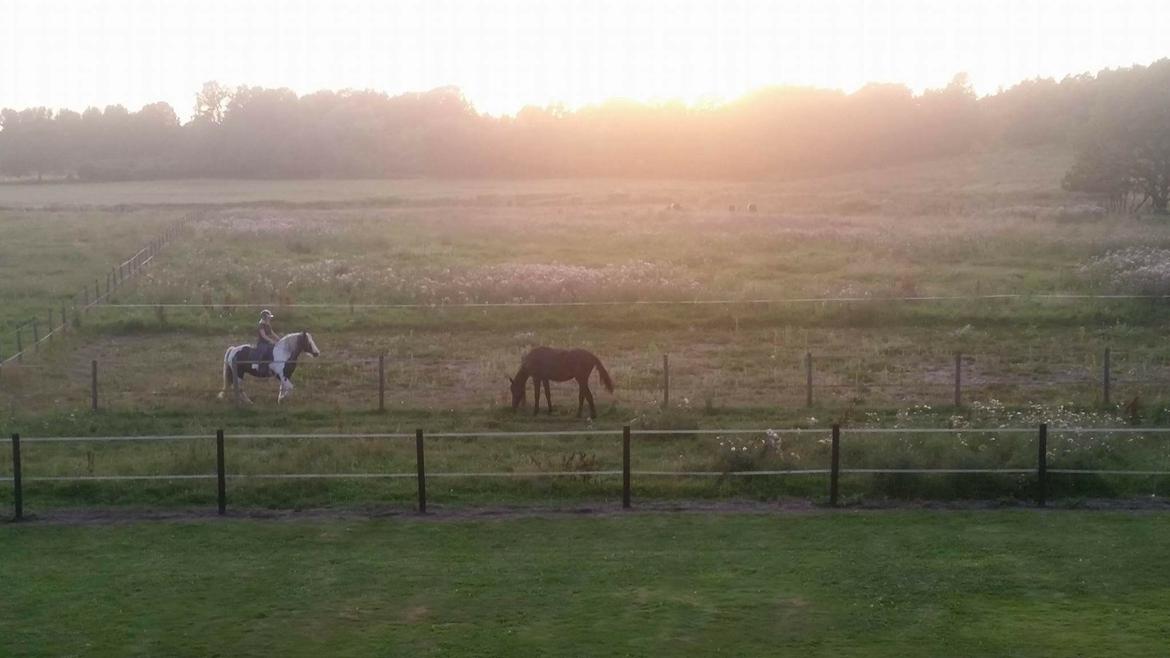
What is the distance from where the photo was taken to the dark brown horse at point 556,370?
21578mm

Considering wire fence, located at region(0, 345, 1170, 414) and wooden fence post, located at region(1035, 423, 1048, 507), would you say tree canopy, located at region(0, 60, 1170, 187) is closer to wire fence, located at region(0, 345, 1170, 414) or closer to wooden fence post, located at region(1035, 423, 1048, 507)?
wire fence, located at region(0, 345, 1170, 414)

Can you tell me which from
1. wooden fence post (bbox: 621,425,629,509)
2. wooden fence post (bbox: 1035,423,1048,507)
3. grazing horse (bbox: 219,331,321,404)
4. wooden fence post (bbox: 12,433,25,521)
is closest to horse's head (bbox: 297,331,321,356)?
grazing horse (bbox: 219,331,321,404)

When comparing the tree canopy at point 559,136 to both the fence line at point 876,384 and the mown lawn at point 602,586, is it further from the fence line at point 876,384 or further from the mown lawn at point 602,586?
the mown lawn at point 602,586

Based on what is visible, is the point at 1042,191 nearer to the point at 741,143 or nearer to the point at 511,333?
the point at 741,143

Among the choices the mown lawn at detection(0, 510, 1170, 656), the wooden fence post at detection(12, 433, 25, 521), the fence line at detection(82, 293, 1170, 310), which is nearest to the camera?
the mown lawn at detection(0, 510, 1170, 656)

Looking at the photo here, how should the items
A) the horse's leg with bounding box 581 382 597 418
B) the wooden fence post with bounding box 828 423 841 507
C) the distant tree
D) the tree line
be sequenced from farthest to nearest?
the distant tree → the tree line → the horse's leg with bounding box 581 382 597 418 → the wooden fence post with bounding box 828 423 841 507

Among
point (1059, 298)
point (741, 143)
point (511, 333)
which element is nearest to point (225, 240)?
point (511, 333)

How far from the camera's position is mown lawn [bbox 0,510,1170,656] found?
380 inches

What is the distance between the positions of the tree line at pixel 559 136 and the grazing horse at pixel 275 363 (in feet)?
270

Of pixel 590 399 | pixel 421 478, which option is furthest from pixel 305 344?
pixel 421 478

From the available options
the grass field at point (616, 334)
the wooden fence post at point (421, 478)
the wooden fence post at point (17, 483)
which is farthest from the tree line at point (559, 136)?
the wooden fence post at point (17, 483)

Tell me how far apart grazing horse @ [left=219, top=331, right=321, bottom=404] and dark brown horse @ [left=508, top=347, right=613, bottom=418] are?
4649 millimetres

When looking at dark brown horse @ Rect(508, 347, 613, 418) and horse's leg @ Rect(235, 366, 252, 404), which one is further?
horse's leg @ Rect(235, 366, 252, 404)

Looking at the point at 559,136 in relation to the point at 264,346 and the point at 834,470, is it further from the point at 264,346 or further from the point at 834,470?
the point at 834,470
